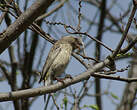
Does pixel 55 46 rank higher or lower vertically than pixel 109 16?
lower

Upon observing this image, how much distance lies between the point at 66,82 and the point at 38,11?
1.00m

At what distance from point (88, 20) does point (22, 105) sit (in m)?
3.83

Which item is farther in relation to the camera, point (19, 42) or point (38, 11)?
point (19, 42)

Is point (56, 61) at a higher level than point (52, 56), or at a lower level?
lower

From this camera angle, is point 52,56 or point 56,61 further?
point 52,56

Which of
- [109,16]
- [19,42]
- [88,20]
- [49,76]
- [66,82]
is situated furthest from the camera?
[109,16]

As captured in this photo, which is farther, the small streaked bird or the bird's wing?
the bird's wing

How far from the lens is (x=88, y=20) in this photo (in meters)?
9.27

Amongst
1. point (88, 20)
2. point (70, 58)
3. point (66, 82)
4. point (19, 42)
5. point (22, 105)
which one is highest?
point (88, 20)

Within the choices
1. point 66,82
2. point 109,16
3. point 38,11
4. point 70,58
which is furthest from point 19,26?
point 109,16

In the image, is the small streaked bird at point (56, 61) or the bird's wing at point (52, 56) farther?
the bird's wing at point (52, 56)

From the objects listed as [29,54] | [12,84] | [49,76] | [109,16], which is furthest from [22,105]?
[109,16]

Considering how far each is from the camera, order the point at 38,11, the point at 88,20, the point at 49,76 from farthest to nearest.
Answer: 1. the point at 88,20
2. the point at 49,76
3. the point at 38,11

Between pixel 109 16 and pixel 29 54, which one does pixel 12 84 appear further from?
pixel 109 16
